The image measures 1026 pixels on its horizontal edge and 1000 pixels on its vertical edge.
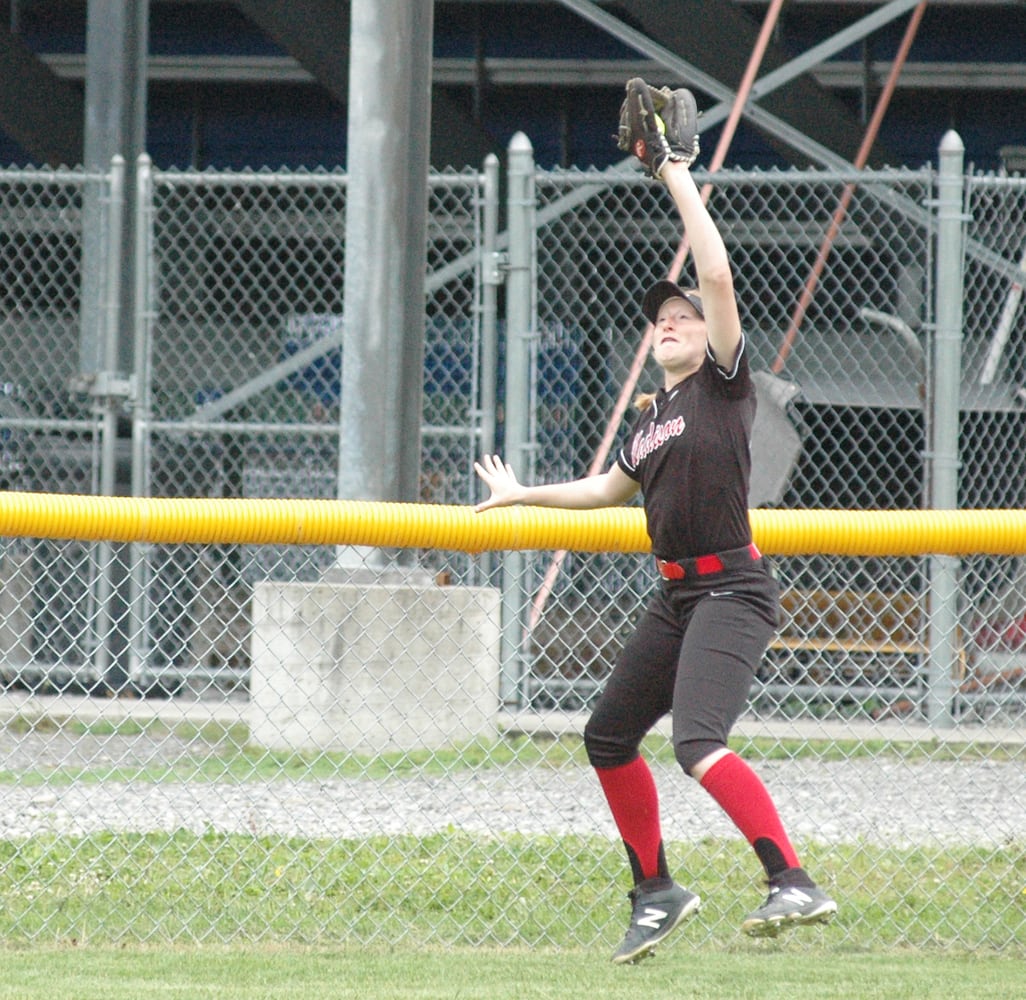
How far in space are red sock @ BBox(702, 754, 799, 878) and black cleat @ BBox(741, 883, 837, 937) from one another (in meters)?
0.08

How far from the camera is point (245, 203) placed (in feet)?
42.2

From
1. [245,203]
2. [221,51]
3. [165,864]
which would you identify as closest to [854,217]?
[245,203]

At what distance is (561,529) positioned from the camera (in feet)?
15.0

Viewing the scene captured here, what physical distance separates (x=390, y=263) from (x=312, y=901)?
3719 mm

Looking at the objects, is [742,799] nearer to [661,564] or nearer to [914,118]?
[661,564]

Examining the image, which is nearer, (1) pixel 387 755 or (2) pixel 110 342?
(1) pixel 387 755

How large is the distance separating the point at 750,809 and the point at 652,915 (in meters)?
0.49

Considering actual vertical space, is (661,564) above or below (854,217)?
below

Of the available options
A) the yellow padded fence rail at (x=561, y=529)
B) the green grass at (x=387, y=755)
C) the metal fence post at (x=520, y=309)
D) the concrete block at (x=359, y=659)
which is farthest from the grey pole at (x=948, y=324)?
the yellow padded fence rail at (x=561, y=529)

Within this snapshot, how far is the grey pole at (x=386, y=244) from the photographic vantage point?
26.0 ft

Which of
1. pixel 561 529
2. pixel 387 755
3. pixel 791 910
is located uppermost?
pixel 561 529

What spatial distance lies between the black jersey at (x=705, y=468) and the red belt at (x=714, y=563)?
0.04 ft

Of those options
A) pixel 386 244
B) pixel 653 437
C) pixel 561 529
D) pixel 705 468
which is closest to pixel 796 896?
pixel 705 468

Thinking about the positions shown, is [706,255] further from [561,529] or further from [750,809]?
[750,809]
